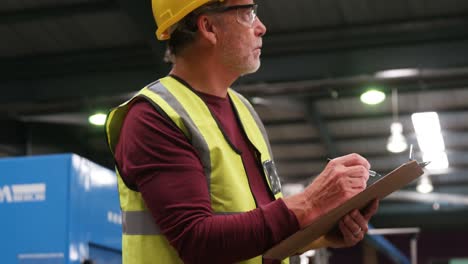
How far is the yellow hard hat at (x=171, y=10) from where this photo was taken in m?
1.86

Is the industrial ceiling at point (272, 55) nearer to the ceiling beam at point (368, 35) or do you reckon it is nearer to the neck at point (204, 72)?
the ceiling beam at point (368, 35)

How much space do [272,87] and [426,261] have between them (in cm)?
1207

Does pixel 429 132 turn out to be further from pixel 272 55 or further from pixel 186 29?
pixel 186 29

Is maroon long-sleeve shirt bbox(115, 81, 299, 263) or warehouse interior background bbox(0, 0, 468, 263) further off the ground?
warehouse interior background bbox(0, 0, 468, 263)

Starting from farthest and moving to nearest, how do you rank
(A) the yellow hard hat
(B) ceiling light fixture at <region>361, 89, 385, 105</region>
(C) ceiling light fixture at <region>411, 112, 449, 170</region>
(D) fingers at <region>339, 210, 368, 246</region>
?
(C) ceiling light fixture at <region>411, 112, 449, 170</region> < (B) ceiling light fixture at <region>361, 89, 385, 105</region> < (A) the yellow hard hat < (D) fingers at <region>339, 210, 368, 246</region>

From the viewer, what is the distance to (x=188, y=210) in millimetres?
1596

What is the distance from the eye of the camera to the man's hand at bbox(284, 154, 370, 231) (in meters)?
1.60

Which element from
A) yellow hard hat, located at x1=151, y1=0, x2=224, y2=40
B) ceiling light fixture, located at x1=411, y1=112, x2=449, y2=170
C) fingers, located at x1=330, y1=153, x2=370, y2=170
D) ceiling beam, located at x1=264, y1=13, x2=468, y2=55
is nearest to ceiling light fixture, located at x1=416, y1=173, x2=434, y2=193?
ceiling light fixture, located at x1=411, y1=112, x2=449, y2=170

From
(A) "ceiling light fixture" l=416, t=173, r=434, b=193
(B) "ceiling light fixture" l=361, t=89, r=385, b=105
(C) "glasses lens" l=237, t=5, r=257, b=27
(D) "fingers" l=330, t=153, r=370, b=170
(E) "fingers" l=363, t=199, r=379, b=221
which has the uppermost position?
(B) "ceiling light fixture" l=361, t=89, r=385, b=105

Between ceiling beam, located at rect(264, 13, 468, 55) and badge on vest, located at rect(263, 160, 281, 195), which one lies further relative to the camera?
ceiling beam, located at rect(264, 13, 468, 55)

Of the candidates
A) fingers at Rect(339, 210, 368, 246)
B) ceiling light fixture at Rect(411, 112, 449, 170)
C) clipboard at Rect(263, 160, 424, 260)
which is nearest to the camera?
clipboard at Rect(263, 160, 424, 260)

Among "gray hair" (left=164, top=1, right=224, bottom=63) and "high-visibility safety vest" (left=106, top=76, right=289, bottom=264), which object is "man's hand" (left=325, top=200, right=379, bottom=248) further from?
"gray hair" (left=164, top=1, right=224, bottom=63)

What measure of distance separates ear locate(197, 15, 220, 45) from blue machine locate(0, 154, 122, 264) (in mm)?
1268

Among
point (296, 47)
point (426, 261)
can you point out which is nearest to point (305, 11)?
point (296, 47)
